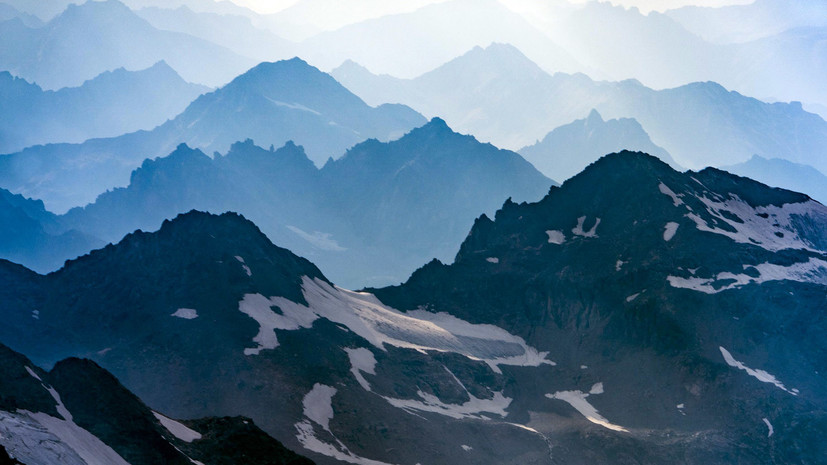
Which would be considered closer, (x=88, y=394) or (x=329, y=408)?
(x=88, y=394)

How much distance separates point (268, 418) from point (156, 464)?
7330 cm

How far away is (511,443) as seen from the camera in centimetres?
19588

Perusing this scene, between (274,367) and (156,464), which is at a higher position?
(274,367)

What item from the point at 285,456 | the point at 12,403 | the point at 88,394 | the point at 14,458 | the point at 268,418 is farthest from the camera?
the point at 268,418

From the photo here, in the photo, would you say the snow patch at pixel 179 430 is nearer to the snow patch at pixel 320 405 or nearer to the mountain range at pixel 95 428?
the mountain range at pixel 95 428

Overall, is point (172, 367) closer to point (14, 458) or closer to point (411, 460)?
point (411, 460)

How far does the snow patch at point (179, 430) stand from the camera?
121m

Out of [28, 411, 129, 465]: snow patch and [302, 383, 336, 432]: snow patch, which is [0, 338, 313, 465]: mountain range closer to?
[28, 411, 129, 465]: snow patch

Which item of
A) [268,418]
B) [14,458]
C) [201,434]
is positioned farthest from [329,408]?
[14,458]

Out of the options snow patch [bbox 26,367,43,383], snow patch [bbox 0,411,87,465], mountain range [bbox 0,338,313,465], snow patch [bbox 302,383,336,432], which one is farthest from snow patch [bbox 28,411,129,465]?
snow patch [bbox 302,383,336,432]

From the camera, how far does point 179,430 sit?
124 m

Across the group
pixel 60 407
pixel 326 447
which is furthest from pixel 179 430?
pixel 326 447

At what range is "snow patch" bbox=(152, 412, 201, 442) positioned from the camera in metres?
121

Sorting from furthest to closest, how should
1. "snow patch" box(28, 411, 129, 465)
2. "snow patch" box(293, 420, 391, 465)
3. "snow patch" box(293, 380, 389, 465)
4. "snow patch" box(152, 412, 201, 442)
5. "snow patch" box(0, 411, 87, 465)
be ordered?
"snow patch" box(293, 380, 389, 465) < "snow patch" box(293, 420, 391, 465) < "snow patch" box(152, 412, 201, 442) < "snow patch" box(28, 411, 129, 465) < "snow patch" box(0, 411, 87, 465)
